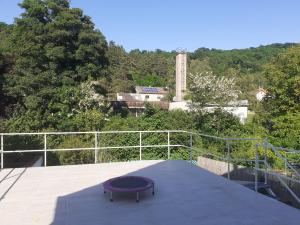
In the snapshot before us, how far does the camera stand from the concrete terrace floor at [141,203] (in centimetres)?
509

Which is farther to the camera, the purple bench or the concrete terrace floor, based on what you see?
the purple bench

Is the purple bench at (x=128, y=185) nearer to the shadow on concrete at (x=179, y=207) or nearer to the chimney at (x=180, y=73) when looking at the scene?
the shadow on concrete at (x=179, y=207)

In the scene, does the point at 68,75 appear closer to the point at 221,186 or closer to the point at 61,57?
→ the point at 61,57

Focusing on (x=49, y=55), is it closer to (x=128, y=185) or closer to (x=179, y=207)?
(x=128, y=185)

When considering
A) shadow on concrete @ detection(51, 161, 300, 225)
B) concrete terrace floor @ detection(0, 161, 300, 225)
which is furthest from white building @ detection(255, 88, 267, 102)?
shadow on concrete @ detection(51, 161, 300, 225)

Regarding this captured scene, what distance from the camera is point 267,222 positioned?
491 cm

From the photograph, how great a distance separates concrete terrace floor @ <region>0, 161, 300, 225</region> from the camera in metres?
5.09

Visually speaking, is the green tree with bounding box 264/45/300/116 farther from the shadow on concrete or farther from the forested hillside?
the shadow on concrete

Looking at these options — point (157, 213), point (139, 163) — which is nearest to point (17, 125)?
point (139, 163)

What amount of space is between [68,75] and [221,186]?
18.2 m

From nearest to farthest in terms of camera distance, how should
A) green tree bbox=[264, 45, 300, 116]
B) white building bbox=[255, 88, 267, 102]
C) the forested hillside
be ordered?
1. the forested hillside
2. green tree bbox=[264, 45, 300, 116]
3. white building bbox=[255, 88, 267, 102]

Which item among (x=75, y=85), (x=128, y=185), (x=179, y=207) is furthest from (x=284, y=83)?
(x=179, y=207)

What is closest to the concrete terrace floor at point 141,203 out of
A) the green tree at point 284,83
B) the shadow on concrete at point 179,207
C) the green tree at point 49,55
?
the shadow on concrete at point 179,207

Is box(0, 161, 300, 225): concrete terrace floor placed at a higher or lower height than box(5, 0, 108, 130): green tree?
lower
